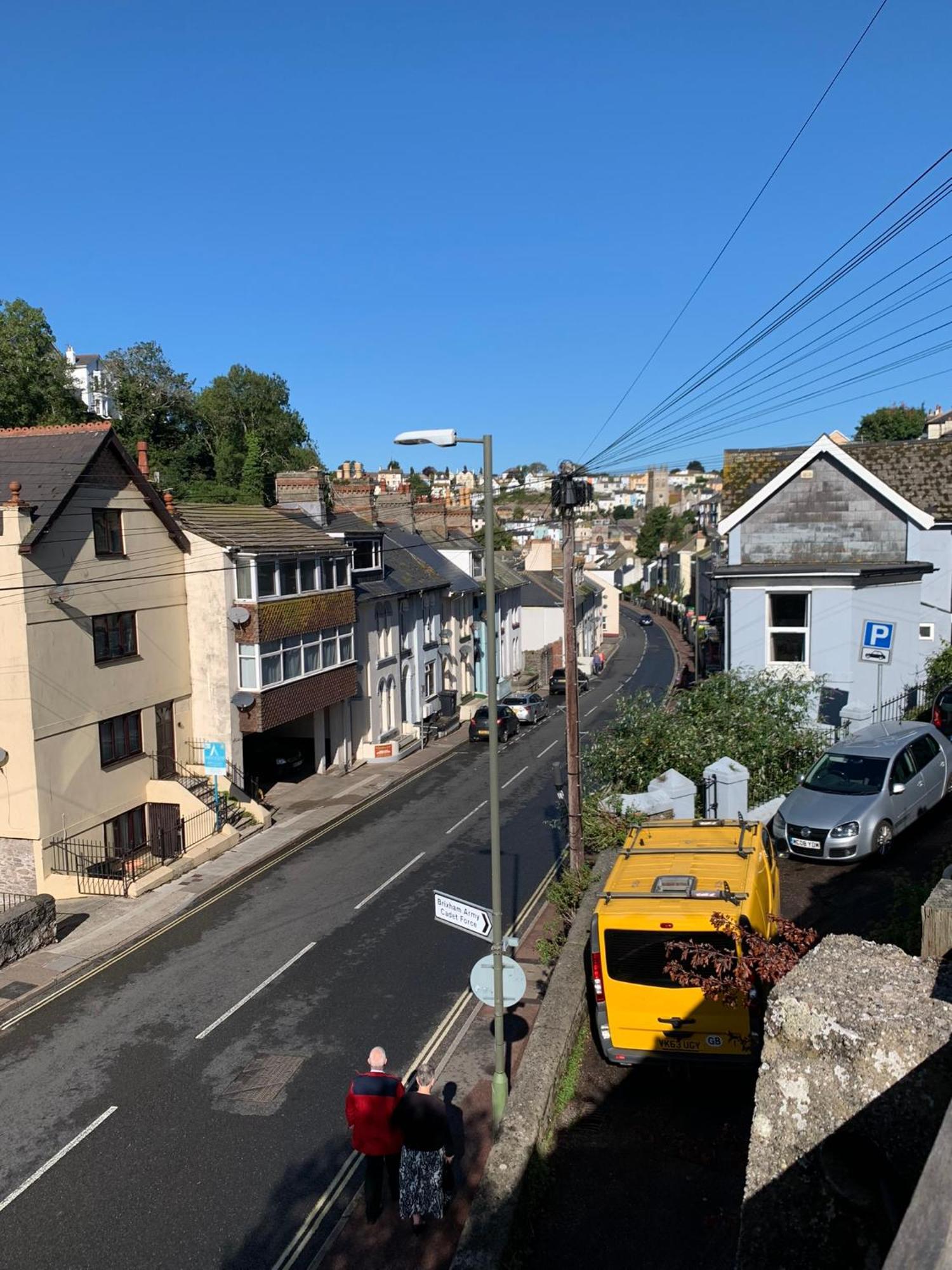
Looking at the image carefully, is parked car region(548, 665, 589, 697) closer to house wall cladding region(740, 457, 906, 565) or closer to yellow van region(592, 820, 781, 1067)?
house wall cladding region(740, 457, 906, 565)

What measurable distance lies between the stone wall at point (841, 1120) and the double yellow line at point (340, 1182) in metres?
7.41

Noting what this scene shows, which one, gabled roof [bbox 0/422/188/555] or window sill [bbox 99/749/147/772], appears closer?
gabled roof [bbox 0/422/188/555]

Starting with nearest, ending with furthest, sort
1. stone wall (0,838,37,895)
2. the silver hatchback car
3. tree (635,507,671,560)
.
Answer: the silver hatchback car, stone wall (0,838,37,895), tree (635,507,671,560)

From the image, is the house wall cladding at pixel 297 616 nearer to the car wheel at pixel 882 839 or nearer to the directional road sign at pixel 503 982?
the directional road sign at pixel 503 982

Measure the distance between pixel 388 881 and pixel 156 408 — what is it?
196 feet

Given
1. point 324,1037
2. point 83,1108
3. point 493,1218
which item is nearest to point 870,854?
point 324,1037

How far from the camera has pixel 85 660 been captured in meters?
23.2

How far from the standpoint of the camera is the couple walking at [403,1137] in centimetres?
893

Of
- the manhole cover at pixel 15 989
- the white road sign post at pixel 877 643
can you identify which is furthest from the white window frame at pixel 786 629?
the manhole cover at pixel 15 989

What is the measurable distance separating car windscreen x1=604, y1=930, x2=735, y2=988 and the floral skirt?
2.48 meters

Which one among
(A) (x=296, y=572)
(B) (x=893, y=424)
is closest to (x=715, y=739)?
(A) (x=296, y=572)

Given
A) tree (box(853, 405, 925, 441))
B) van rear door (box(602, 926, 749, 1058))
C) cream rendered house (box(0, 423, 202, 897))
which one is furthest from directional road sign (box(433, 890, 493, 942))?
tree (box(853, 405, 925, 441))

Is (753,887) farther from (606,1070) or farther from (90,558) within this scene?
(90,558)

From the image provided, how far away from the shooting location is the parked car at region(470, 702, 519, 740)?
40.4 meters
